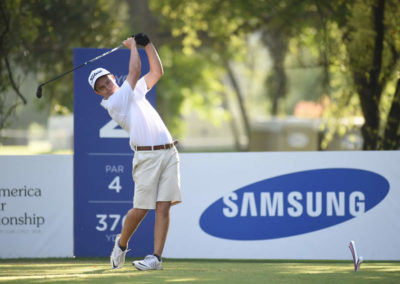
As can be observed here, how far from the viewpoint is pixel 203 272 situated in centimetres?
596

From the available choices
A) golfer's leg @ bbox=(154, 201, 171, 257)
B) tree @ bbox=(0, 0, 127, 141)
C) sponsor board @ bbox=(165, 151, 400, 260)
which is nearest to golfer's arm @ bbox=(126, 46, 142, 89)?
golfer's leg @ bbox=(154, 201, 171, 257)

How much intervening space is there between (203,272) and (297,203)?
172 centimetres

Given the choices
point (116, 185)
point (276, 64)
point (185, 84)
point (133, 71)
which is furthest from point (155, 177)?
point (185, 84)

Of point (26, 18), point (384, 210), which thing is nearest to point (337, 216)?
point (384, 210)

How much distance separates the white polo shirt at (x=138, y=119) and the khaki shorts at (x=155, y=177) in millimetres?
110

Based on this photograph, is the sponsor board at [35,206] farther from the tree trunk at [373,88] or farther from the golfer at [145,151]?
the tree trunk at [373,88]

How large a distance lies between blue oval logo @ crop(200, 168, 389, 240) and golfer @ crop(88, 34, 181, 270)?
1.49 metres

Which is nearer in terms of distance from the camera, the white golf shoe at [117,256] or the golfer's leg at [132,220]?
the golfer's leg at [132,220]

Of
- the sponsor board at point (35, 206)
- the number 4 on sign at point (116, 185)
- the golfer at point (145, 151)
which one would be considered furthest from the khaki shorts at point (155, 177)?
the sponsor board at point (35, 206)

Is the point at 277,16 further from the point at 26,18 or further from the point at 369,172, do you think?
the point at 369,172

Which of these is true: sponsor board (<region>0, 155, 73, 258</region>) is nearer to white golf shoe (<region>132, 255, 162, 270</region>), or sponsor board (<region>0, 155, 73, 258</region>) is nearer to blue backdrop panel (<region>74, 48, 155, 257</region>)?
blue backdrop panel (<region>74, 48, 155, 257</region>)

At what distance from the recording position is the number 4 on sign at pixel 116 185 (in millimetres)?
7352

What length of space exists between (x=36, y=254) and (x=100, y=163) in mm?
1208

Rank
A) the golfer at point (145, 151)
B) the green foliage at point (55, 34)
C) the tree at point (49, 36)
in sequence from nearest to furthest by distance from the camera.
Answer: the golfer at point (145, 151), the tree at point (49, 36), the green foliage at point (55, 34)
